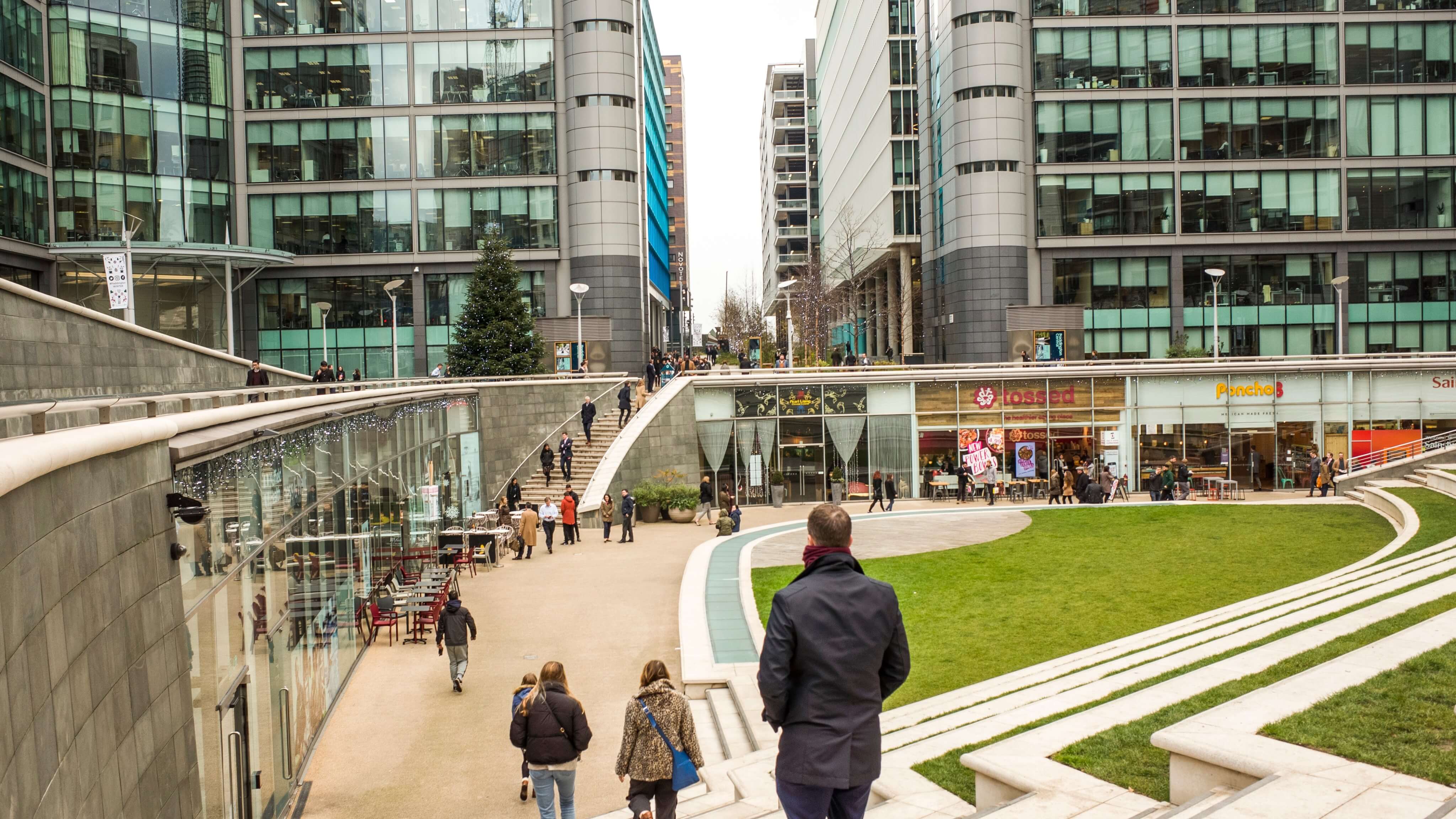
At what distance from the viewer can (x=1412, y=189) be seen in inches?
2183

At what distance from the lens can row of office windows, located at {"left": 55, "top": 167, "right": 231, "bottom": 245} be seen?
4784cm

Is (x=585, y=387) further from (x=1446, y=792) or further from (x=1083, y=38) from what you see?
(x=1446, y=792)

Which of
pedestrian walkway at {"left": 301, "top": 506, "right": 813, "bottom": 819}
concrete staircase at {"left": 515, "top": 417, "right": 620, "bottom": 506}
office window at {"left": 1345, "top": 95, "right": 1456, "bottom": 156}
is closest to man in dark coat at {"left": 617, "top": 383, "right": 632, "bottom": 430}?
concrete staircase at {"left": 515, "top": 417, "right": 620, "bottom": 506}

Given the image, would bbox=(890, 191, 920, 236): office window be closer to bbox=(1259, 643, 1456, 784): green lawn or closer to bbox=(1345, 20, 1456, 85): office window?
bbox=(1345, 20, 1456, 85): office window

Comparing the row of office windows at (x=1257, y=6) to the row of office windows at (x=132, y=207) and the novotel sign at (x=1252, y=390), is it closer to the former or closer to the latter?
the novotel sign at (x=1252, y=390)

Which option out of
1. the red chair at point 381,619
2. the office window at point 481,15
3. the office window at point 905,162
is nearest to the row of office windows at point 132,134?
the office window at point 481,15

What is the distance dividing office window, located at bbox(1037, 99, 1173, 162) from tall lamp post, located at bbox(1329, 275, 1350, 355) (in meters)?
9.97

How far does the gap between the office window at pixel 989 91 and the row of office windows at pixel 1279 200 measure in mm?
5094

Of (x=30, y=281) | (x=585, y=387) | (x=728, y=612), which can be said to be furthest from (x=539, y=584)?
(x=30, y=281)

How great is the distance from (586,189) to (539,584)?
34.1 m

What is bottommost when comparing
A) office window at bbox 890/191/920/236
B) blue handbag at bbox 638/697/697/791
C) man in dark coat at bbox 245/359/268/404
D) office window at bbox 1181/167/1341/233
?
blue handbag at bbox 638/697/697/791

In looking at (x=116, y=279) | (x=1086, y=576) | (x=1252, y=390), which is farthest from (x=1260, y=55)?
(x=116, y=279)

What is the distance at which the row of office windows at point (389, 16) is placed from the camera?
54344 mm

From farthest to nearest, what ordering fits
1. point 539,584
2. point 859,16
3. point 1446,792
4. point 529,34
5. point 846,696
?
point 859,16
point 529,34
point 539,584
point 1446,792
point 846,696
